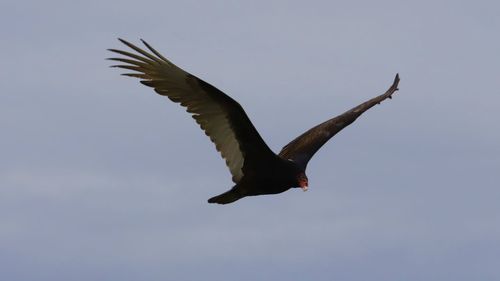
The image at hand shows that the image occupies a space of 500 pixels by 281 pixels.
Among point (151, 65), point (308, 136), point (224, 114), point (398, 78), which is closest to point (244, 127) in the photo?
point (224, 114)

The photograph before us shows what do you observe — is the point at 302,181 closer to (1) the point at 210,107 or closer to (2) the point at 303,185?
(2) the point at 303,185

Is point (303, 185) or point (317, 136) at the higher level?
point (317, 136)

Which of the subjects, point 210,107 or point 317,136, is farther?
point 317,136

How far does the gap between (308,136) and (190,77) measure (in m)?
4.23

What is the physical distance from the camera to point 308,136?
21484 millimetres

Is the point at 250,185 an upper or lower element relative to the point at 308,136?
lower

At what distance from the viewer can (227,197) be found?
18.9 m

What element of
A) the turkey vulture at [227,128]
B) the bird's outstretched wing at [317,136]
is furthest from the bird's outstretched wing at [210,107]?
the bird's outstretched wing at [317,136]

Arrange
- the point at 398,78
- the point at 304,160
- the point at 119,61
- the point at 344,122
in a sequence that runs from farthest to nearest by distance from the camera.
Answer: the point at 398,78 < the point at 344,122 < the point at 304,160 < the point at 119,61

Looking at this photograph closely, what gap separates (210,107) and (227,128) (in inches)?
15.6

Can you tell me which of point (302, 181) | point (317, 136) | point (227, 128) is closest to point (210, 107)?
point (227, 128)

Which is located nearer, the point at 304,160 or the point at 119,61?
the point at 119,61

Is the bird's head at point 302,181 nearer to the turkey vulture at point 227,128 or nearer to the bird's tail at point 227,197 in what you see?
the turkey vulture at point 227,128

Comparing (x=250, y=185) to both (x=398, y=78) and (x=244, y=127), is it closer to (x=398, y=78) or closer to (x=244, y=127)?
(x=244, y=127)
